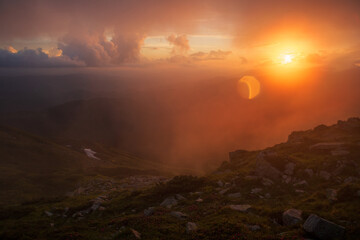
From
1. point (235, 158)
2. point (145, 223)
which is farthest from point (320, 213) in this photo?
point (235, 158)

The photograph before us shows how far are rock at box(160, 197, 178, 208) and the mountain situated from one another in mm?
91

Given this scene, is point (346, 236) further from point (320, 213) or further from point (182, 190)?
point (182, 190)

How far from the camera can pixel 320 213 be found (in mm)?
18500

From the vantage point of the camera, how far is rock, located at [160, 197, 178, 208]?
89.9ft

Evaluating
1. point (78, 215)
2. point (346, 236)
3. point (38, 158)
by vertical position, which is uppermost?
point (346, 236)

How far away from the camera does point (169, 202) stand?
28.3 metres

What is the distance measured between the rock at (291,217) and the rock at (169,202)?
514 inches

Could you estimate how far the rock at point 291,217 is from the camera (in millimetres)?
17562

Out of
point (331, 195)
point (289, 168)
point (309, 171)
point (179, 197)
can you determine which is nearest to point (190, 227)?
point (179, 197)

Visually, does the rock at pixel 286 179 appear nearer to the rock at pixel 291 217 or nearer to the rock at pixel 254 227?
the rock at pixel 291 217

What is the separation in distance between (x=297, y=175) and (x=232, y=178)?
9.12 m

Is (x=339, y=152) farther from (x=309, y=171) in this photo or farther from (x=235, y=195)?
(x=235, y=195)

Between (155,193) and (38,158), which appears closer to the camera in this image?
(155,193)

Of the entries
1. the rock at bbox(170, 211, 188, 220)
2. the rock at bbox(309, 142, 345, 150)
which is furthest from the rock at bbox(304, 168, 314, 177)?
the rock at bbox(170, 211, 188, 220)
